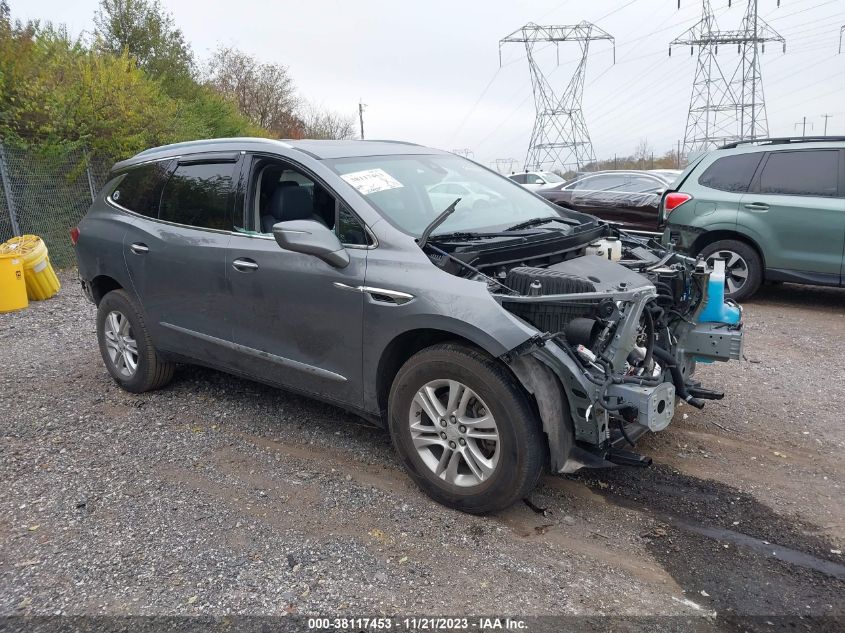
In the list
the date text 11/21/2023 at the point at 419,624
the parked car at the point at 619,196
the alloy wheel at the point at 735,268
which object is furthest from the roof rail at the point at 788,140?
the date text 11/21/2023 at the point at 419,624

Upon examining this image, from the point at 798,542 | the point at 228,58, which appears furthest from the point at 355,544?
the point at 228,58

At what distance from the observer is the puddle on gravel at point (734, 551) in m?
2.64

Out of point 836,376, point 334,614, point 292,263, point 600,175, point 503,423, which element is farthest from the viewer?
point 600,175

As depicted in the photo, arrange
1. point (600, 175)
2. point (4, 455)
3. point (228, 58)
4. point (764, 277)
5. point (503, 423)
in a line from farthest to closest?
point (228, 58)
point (600, 175)
point (764, 277)
point (4, 455)
point (503, 423)

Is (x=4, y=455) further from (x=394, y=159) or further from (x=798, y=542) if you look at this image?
(x=798, y=542)

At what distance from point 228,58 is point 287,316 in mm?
36816

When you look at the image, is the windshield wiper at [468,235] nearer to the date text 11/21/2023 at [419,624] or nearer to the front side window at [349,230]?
the front side window at [349,230]

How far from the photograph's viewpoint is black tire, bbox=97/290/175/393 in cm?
490

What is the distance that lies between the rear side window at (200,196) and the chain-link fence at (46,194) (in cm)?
777

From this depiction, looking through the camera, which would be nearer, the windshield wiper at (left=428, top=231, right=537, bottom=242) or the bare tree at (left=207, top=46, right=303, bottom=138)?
the windshield wiper at (left=428, top=231, right=537, bottom=242)

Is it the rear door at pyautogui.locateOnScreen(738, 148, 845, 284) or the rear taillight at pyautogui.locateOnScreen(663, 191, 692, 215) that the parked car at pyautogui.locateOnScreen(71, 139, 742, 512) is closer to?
the rear door at pyautogui.locateOnScreen(738, 148, 845, 284)

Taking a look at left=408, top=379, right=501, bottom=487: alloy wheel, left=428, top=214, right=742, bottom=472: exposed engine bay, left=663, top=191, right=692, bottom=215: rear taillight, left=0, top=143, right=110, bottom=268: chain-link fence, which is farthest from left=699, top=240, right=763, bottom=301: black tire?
left=0, top=143, right=110, bottom=268: chain-link fence

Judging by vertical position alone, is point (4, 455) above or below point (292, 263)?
below

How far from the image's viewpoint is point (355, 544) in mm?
3113
